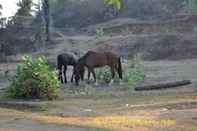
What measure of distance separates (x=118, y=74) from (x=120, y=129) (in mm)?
16218

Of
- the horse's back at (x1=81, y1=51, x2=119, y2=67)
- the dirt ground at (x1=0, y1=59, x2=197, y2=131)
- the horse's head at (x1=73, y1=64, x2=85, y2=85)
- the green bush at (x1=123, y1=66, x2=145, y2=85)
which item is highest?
the horse's back at (x1=81, y1=51, x2=119, y2=67)

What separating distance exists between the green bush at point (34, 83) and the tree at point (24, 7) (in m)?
41.8

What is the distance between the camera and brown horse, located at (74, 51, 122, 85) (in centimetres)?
2756

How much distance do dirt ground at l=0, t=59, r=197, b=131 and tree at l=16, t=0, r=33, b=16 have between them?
35.8 metres

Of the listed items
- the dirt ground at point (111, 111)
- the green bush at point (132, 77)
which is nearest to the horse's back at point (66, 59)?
the dirt ground at point (111, 111)

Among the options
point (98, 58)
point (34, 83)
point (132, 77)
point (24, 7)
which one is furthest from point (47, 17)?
point (34, 83)

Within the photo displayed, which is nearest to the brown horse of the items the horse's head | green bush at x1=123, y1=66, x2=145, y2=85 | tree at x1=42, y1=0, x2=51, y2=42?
the horse's head

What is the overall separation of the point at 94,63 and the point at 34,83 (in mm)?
7046

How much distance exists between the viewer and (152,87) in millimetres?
23672

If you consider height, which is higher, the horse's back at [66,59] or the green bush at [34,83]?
the horse's back at [66,59]

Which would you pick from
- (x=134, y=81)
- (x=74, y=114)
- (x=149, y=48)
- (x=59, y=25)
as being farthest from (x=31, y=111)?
(x=59, y=25)

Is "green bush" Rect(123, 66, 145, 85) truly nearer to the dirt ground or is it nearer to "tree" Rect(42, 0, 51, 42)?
the dirt ground

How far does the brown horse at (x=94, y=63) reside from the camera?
90.4 feet

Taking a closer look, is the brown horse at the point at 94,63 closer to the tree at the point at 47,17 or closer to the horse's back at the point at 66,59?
the horse's back at the point at 66,59
